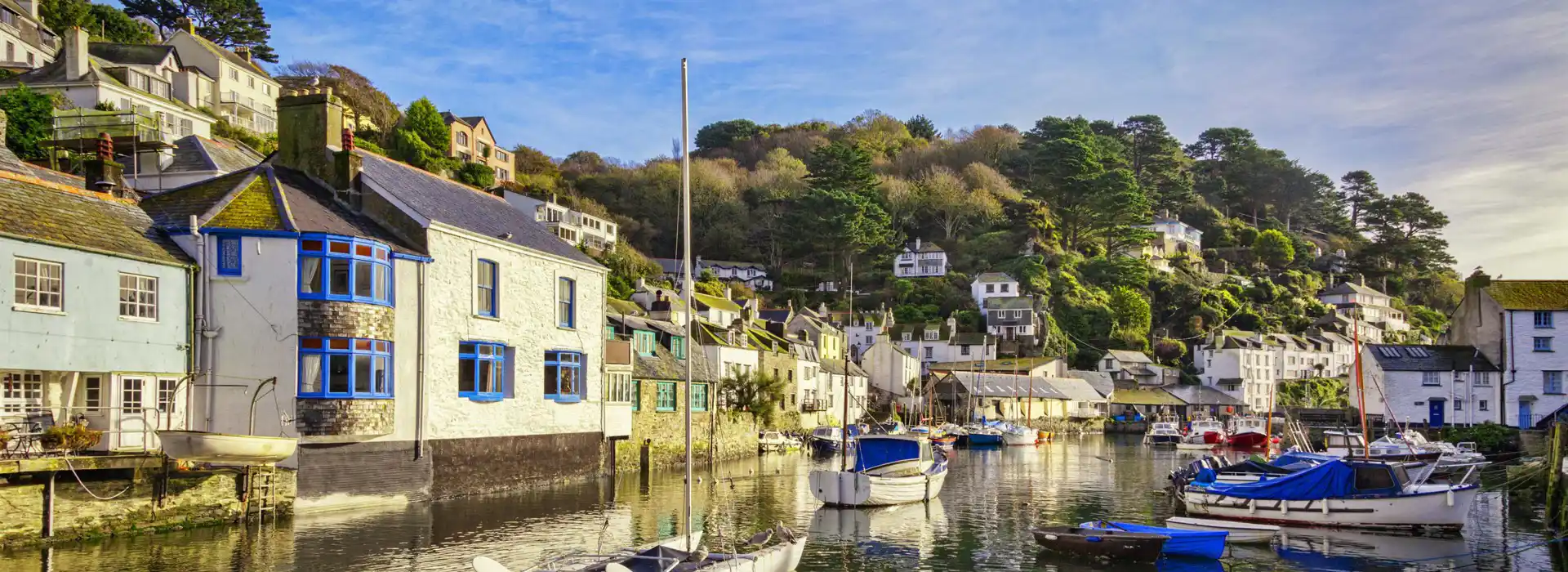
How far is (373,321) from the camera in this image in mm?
30312

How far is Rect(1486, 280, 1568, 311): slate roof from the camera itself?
207ft

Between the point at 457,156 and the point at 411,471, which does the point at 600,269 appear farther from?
the point at 457,156

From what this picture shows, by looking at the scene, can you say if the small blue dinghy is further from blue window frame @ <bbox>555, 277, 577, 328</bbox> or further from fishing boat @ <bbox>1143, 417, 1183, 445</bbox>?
fishing boat @ <bbox>1143, 417, 1183, 445</bbox>

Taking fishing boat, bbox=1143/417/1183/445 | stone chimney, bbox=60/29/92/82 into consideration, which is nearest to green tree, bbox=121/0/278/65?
stone chimney, bbox=60/29/92/82

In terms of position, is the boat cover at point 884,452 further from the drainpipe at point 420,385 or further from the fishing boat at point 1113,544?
the drainpipe at point 420,385

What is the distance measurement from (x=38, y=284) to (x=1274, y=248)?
530ft

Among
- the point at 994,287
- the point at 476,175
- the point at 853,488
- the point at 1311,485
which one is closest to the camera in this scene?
the point at 1311,485

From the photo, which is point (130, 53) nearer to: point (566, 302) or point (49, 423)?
point (566, 302)

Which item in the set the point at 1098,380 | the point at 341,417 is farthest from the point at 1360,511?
the point at 1098,380

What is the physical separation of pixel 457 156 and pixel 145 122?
185 ft

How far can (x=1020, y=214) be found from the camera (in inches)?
5571

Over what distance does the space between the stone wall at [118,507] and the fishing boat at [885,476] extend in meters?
17.2

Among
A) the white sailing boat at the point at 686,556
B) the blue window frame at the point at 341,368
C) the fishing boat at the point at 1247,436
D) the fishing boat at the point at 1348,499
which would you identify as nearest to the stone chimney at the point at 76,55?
the blue window frame at the point at 341,368

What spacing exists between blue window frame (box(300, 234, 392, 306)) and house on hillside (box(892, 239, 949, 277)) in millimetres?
106584
